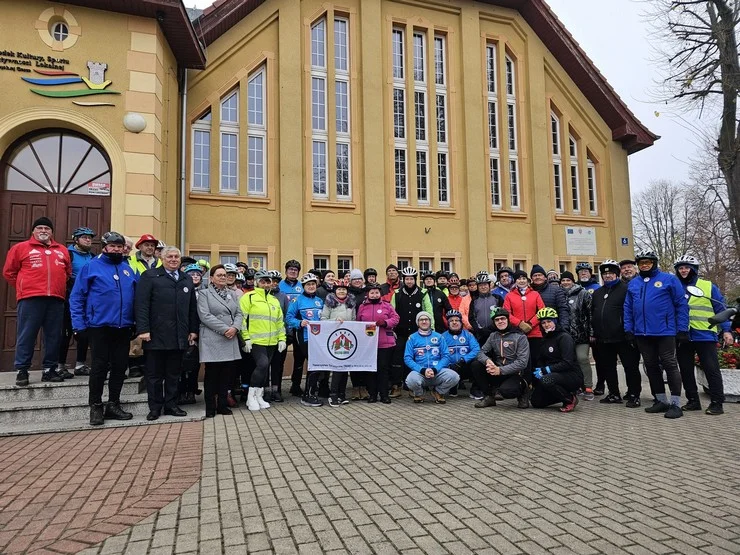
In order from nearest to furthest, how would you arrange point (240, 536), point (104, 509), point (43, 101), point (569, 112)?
point (240, 536), point (104, 509), point (43, 101), point (569, 112)

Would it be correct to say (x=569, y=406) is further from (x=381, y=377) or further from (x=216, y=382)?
(x=216, y=382)

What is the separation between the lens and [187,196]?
43.8ft

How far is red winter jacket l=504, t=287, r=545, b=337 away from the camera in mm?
8086

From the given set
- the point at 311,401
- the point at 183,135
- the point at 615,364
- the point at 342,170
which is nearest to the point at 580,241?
the point at 342,170

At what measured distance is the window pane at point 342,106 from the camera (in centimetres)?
1538

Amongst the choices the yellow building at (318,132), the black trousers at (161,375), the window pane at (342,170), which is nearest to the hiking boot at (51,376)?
the black trousers at (161,375)

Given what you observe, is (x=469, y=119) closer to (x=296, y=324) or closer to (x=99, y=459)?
(x=296, y=324)

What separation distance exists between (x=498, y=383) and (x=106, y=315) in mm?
5731

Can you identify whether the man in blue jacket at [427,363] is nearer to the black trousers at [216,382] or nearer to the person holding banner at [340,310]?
the person holding banner at [340,310]

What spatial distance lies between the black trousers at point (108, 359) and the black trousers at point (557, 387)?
583 cm

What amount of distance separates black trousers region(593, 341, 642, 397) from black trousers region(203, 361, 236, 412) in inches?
235

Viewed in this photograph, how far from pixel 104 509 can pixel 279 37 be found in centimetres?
1408

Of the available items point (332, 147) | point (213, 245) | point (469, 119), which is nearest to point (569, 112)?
point (469, 119)

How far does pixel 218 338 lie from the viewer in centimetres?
695
